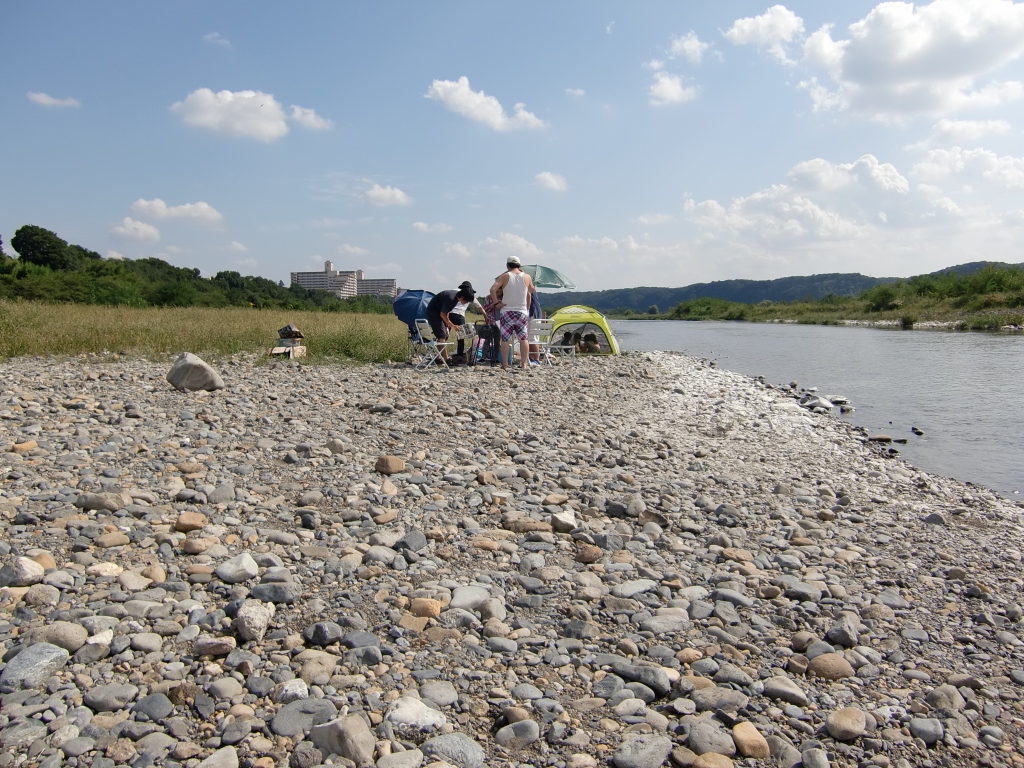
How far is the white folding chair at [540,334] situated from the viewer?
1496 centimetres

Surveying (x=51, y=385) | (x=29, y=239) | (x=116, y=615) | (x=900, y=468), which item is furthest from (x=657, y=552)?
(x=29, y=239)

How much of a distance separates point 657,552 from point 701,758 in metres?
2.08

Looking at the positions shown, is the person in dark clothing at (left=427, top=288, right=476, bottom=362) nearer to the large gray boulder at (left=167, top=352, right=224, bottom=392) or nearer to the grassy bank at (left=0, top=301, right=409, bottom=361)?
the grassy bank at (left=0, top=301, right=409, bottom=361)

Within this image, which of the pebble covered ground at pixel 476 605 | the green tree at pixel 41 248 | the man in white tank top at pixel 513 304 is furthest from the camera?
the green tree at pixel 41 248

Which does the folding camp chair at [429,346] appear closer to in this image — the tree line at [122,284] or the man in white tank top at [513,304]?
the man in white tank top at [513,304]

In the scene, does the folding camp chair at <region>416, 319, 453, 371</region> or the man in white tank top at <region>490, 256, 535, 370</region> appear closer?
the man in white tank top at <region>490, 256, 535, 370</region>

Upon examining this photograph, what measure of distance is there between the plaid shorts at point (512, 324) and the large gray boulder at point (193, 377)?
592cm

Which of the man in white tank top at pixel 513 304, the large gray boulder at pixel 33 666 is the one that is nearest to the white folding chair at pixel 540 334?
the man in white tank top at pixel 513 304

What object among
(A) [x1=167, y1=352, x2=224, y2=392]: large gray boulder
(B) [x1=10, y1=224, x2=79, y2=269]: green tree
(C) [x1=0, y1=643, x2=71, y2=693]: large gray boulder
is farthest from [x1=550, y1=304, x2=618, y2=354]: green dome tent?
(B) [x1=10, y1=224, x2=79, y2=269]: green tree

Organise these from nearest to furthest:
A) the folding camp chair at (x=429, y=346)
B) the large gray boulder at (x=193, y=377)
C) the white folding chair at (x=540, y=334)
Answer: the large gray boulder at (x=193, y=377) → the folding camp chair at (x=429, y=346) → the white folding chair at (x=540, y=334)

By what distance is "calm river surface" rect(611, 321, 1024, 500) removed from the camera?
9297 mm

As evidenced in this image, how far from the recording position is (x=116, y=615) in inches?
121

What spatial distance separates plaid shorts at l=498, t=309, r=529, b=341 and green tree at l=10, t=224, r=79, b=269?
200ft

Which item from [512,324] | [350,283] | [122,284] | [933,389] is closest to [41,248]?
[122,284]
